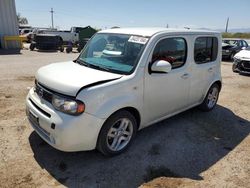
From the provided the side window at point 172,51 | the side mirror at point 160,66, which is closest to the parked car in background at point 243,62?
the side window at point 172,51

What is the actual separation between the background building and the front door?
17.4 metres

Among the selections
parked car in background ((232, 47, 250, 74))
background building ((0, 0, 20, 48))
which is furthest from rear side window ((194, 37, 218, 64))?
background building ((0, 0, 20, 48))

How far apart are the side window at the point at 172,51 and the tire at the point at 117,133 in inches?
40.4

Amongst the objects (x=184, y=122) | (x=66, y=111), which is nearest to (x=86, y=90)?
(x=66, y=111)

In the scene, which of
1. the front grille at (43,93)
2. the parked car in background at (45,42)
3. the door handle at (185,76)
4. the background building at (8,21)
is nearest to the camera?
the front grille at (43,93)

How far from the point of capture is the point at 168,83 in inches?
158

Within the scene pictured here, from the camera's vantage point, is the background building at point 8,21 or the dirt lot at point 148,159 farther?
the background building at point 8,21

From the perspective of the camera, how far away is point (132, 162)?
3475mm

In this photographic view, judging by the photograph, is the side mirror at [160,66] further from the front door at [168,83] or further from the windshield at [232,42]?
the windshield at [232,42]

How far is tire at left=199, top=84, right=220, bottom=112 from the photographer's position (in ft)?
17.6

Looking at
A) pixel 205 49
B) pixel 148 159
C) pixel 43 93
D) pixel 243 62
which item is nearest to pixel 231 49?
pixel 243 62

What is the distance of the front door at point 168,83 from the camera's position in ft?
12.3

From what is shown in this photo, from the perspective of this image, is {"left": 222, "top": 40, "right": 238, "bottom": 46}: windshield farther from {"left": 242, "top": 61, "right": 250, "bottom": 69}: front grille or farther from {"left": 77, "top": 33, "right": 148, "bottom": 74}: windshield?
{"left": 77, "top": 33, "right": 148, "bottom": 74}: windshield

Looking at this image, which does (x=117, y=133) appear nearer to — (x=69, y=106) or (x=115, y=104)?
(x=115, y=104)
